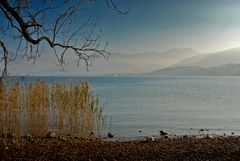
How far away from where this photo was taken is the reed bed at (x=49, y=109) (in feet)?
35.4

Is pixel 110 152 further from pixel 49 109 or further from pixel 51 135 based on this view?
pixel 49 109

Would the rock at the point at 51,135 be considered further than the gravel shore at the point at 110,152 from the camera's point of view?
Yes

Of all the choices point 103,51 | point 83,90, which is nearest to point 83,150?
point 103,51

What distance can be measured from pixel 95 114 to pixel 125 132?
155 inches

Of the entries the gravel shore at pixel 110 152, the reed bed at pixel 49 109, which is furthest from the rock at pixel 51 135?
the gravel shore at pixel 110 152

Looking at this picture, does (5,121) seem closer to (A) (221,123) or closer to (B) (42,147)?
(B) (42,147)

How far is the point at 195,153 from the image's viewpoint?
8672mm

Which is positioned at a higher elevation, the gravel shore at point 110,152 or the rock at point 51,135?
the gravel shore at point 110,152

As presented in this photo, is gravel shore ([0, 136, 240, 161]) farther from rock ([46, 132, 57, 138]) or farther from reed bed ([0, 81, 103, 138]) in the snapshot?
rock ([46, 132, 57, 138])

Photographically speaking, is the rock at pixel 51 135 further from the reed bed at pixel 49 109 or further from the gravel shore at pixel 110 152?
the gravel shore at pixel 110 152

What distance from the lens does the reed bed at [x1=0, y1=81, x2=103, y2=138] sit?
10.8 m

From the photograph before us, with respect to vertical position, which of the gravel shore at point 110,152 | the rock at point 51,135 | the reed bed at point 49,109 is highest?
the reed bed at point 49,109

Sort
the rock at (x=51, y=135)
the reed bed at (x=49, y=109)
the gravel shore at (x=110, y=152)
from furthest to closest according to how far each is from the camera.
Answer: the rock at (x=51, y=135), the reed bed at (x=49, y=109), the gravel shore at (x=110, y=152)

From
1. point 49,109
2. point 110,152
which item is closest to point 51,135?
point 49,109
